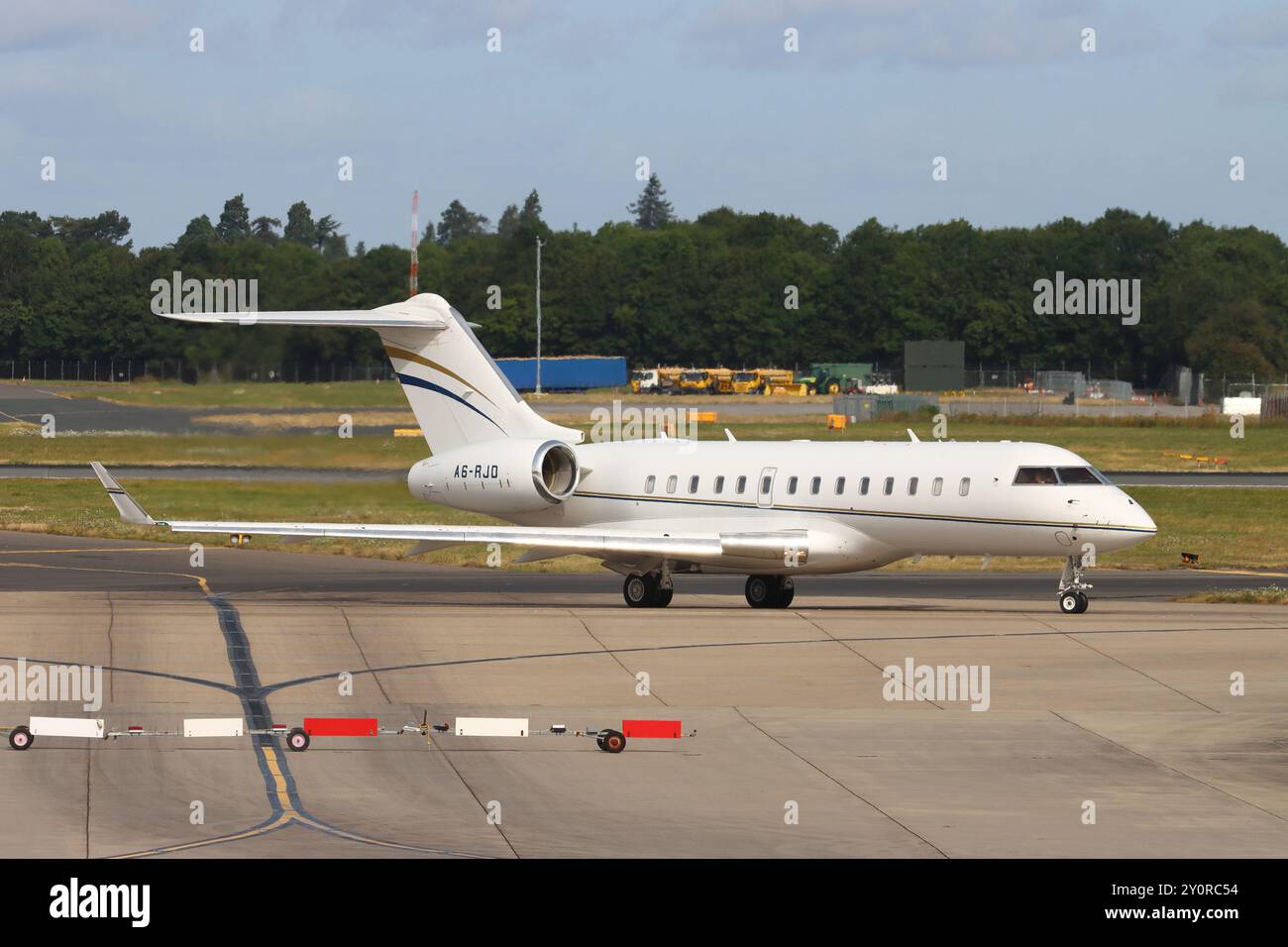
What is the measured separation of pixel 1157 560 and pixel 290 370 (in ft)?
70.4

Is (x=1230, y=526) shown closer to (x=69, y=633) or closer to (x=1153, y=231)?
(x=69, y=633)

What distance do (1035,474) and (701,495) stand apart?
21.7ft

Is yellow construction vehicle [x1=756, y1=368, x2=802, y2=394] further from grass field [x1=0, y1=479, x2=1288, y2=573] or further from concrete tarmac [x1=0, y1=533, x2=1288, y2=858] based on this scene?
concrete tarmac [x1=0, y1=533, x2=1288, y2=858]

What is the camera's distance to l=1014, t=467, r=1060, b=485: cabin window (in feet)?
104

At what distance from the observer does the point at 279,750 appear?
63.0 feet

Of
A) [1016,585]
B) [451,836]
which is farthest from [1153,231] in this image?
[451,836]

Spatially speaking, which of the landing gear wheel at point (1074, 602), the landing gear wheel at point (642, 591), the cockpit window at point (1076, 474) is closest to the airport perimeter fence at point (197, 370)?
the landing gear wheel at point (642, 591)

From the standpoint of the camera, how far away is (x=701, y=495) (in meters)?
34.6

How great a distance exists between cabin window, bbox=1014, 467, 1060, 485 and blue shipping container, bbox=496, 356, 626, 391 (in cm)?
8767

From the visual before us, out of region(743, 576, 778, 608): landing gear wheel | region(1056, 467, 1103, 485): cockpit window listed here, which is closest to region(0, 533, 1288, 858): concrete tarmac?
region(743, 576, 778, 608): landing gear wheel

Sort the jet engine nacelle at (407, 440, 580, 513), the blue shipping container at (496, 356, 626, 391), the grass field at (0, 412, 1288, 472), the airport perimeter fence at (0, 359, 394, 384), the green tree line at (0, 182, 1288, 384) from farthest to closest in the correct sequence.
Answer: the green tree line at (0, 182, 1288, 384) → the blue shipping container at (496, 356, 626, 391) → the grass field at (0, 412, 1288, 472) → the airport perimeter fence at (0, 359, 394, 384) → the jet engine nacelle at (407, 440, 580, 513)

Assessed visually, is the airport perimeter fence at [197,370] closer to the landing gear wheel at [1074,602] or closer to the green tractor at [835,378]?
the landing gear wheel at [1074,602]

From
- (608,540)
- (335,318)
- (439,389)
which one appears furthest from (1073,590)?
(335,318)

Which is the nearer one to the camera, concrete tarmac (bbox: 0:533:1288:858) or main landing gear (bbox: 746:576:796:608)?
concrete tarmac (bbox: 0:533:1288:858)
